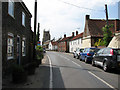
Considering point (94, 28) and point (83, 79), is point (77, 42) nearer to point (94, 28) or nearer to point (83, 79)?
point (94, 28)

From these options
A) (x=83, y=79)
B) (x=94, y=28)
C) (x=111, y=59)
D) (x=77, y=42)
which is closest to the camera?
(x=83, y=79)

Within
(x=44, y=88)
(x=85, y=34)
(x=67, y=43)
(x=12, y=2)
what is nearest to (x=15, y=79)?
(x=44, y=88)

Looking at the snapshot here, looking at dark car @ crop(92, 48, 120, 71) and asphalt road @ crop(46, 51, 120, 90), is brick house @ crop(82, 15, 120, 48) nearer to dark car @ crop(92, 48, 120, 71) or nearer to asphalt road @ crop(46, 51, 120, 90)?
dark car @ crop(92, 48, 120, 71)

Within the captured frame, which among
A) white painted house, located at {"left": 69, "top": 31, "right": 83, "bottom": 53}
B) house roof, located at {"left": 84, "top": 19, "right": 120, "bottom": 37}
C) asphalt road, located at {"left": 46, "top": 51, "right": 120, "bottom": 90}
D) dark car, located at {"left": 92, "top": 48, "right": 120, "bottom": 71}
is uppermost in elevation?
house roof, located at {"left": 84, "top": 19, "right": 120, "bottom": 37}

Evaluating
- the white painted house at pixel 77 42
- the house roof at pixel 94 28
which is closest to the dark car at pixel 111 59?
the house roof at pixel 94 28

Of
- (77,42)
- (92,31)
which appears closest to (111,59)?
(92,31)

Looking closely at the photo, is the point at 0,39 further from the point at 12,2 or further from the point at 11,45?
the point at 12,2

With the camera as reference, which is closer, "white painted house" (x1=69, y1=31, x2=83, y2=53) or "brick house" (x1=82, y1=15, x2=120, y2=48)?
"brick house" (x1=82, y1=15, x2=120, y2=48)

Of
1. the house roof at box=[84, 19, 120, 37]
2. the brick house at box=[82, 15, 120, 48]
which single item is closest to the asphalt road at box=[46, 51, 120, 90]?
the brick house at box=[82, 15, 120, 48]

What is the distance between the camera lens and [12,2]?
10148 mm

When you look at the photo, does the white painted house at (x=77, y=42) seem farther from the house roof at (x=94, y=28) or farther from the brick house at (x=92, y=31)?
the house roof at (x=94, y=28)

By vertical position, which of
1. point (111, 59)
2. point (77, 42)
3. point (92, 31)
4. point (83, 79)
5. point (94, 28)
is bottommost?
point (83, 79)

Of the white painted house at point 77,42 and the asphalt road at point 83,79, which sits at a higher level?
the white painted house at point 77,42

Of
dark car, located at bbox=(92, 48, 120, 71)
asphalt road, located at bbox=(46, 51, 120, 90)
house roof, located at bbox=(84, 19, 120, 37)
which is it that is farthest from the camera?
house roof, located at bbox=(84, 19, 120, 37)
